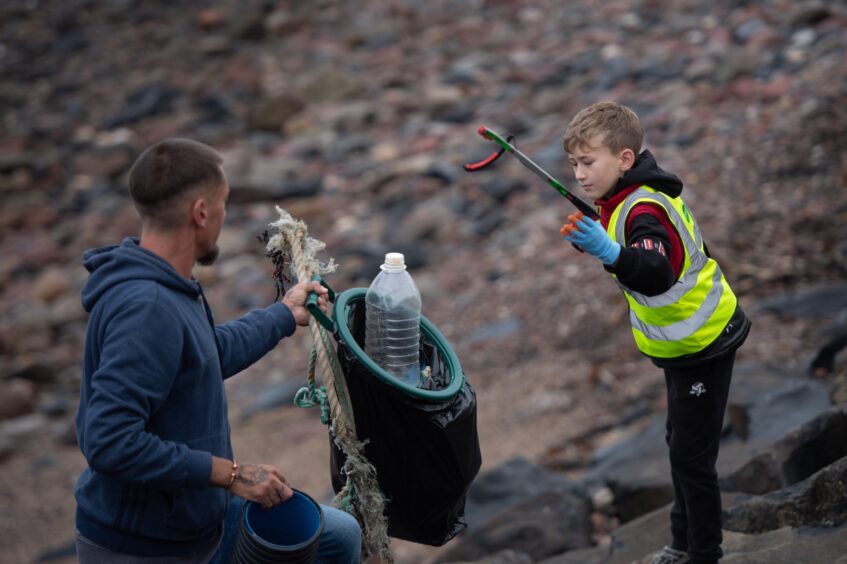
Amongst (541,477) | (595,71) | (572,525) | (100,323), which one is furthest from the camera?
(595,71)

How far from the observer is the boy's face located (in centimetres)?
300

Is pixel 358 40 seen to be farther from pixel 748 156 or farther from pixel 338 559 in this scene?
pixel 338 559

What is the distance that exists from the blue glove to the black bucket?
1.06 metres

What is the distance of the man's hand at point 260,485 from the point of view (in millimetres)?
2416

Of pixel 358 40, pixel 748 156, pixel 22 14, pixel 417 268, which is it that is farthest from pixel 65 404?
pixel 22 14

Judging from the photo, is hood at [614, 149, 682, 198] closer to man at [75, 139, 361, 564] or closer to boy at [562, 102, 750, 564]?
boy at [562, 102, 750, 564]

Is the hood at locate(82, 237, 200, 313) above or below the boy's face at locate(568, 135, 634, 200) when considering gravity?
above

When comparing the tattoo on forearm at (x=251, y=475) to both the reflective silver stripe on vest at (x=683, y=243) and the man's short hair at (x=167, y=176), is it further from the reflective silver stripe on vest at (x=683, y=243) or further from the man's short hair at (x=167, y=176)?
the reflective silver stripe on vest at (x=683, y=243)

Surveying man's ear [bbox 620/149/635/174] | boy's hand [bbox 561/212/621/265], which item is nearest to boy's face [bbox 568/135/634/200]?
man's ear [bbox 620/149/635/174]

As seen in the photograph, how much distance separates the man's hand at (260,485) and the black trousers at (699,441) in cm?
136

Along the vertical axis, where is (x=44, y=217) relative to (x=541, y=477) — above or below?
below

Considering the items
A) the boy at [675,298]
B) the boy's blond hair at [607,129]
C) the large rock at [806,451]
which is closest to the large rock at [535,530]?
the large rock at [806,451]

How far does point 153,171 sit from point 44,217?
1311cm

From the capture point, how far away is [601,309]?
739 cm
